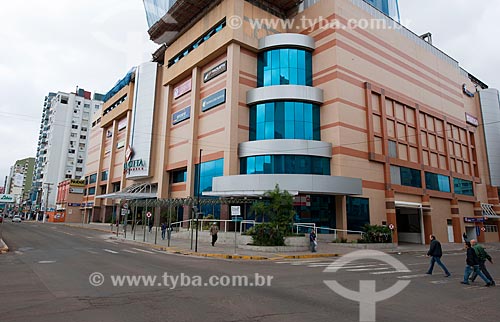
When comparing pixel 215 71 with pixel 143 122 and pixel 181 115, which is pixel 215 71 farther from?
pixel 143 122

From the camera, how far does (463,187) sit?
147 feet

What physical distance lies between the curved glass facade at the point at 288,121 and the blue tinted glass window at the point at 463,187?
79.0 feet

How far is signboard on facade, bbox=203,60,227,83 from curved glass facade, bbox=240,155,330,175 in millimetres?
11116

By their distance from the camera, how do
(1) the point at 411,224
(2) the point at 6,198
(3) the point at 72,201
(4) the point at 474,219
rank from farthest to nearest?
(3) the point at 72,201, (4) the point at 474,219, (1) the point at 411,224, (2) the point at 6,198

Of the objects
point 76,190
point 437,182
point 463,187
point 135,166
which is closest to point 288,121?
point 437,182

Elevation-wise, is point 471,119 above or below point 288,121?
above

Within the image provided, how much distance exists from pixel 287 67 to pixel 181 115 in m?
15.7

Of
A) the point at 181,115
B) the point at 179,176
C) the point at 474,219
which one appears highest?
the point at 181,115

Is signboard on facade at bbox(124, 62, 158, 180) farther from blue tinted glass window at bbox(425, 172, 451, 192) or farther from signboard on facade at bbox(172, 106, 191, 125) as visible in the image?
blue tinted glass window at bbox(425, 172, 451, 192)

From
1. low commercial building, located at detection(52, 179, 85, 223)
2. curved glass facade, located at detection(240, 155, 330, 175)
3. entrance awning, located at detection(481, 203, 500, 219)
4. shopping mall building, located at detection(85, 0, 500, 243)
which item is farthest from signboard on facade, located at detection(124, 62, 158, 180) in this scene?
entrance awning, located at detection(481, 203, 500, 219)

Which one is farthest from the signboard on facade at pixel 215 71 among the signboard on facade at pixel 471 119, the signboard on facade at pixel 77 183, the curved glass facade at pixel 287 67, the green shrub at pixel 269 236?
the signboard on facade at pixel 77 183

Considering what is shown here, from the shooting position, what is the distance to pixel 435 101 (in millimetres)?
44188

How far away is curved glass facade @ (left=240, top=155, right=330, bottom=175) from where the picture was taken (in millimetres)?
30484

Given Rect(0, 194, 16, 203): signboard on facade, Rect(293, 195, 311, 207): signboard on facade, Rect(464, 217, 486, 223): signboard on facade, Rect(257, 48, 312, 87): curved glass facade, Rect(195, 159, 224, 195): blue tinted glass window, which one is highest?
Rect(257, 48, 312, 87): curved glass facade
